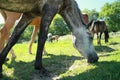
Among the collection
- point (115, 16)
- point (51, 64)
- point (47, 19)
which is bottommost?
point (115, 16)

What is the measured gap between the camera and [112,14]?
91.7m

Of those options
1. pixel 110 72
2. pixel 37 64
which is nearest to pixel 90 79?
pixel 110 72

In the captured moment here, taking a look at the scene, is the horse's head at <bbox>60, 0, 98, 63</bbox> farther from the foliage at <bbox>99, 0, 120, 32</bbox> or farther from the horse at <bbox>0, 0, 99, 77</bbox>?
the foliage at <bbox>99, 0, 120, 32</bbox>

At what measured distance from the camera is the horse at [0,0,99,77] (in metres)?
8.16

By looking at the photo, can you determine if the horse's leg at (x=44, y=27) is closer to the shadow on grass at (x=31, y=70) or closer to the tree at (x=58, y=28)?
the shadow on grass at (x=31, y=70)

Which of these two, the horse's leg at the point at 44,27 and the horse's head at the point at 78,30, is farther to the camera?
the horse's head at the point at 78,30

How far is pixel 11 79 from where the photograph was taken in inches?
311

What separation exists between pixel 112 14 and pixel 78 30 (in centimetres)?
8429

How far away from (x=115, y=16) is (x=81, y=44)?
84546 mm

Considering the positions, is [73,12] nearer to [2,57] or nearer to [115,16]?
[2,57]

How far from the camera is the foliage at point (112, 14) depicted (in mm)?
90312

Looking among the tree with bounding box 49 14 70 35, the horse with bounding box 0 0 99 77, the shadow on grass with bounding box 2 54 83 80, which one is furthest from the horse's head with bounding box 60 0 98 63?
the tree with bounding box 49 14 70 35

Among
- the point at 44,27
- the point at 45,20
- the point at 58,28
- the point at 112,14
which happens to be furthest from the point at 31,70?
the point at 58,28

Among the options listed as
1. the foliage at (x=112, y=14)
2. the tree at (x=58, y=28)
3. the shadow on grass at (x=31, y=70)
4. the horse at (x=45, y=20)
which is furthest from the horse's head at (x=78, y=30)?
the tree at (x=58, y=28)
